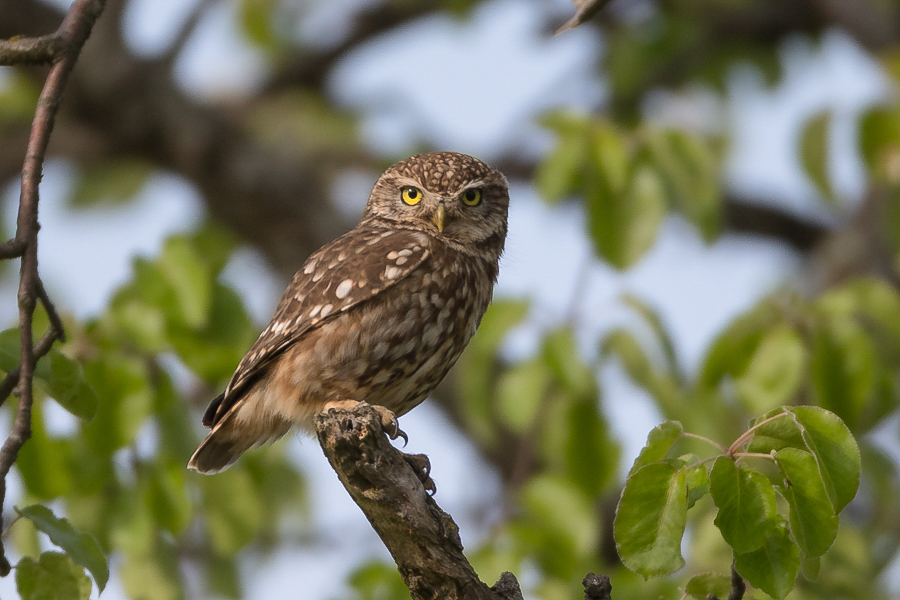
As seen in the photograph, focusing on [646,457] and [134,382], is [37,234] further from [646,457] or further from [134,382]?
[134,382]

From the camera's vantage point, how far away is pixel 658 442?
7.58 ft

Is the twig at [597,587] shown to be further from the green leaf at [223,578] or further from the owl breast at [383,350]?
the green leaf at [223,578]

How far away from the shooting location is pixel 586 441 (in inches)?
200

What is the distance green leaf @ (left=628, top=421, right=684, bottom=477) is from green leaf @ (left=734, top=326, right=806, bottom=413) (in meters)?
2.23

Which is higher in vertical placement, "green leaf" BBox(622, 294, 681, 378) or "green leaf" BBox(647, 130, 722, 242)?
"green leaf" BBox(647, 130, 722, 242)

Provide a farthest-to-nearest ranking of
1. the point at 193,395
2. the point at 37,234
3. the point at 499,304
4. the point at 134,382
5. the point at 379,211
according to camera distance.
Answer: the point at 193,395
the point at 499,304
the point at 379,211
the point at 134,382
the point at 37,234

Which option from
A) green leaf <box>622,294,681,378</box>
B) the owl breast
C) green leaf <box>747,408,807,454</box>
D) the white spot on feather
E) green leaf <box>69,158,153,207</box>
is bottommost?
green leaf <box>747,408,807,454</box>

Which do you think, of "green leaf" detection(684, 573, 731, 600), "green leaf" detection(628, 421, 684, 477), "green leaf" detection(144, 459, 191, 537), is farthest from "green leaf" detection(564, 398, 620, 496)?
"green leaf" detection(628, 421, 684, 477)

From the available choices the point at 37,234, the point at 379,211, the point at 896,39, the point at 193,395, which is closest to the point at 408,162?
the point at 379,211

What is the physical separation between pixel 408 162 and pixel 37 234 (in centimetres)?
234

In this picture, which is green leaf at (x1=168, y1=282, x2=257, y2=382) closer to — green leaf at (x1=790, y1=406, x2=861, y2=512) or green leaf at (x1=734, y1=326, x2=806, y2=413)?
green leaf at (x1=734, y1=326, x2=806, y2=413)

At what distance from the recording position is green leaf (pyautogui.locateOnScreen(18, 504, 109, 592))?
2.29 meters

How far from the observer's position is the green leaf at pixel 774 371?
443cm

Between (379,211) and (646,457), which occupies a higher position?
(379,211)
